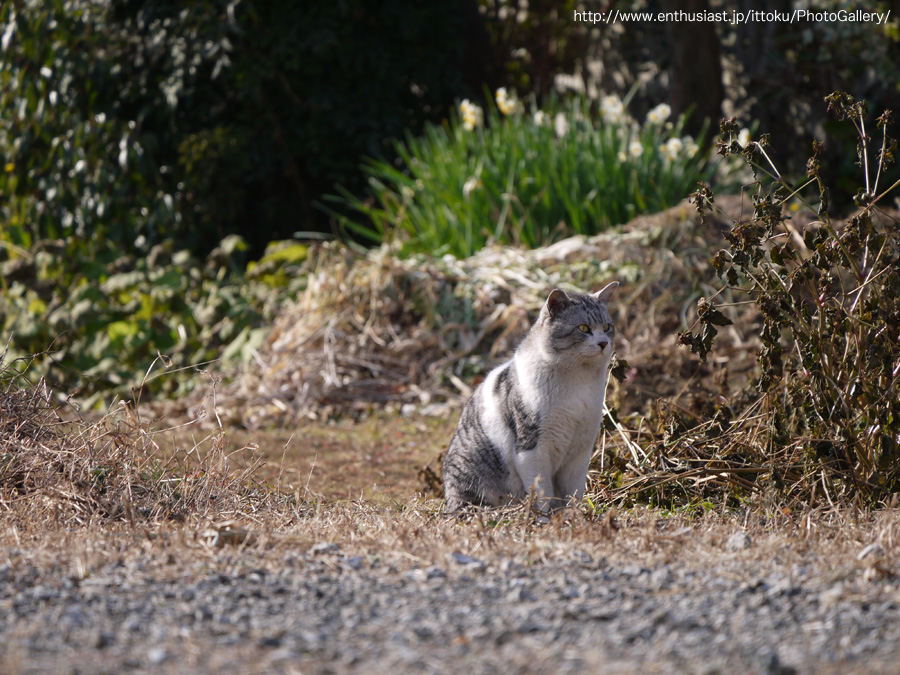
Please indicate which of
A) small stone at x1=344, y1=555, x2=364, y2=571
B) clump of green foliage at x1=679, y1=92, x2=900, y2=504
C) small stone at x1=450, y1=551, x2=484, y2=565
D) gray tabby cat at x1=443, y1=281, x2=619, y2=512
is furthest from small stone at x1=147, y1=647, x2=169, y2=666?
clump of green foliage at x1=679, y1=92, x2=900, y2=504

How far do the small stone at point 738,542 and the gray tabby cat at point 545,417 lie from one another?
683 millimetres

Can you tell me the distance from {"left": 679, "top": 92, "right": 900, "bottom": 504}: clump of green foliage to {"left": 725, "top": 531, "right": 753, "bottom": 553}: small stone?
508 millimetres

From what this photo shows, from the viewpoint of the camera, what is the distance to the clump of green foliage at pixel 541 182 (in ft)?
21.6

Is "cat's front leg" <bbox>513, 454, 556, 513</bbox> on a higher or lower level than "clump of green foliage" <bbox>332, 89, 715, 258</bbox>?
lower

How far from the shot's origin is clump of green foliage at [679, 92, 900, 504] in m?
2.92

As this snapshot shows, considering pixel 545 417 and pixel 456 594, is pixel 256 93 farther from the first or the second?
pixel 456 594

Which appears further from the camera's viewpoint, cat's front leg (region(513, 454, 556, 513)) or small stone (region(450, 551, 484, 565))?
cat's front leg (region(513, 454, 556, 513))

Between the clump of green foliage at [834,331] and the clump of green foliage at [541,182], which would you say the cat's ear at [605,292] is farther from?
the clump of green foliage at [541,182]

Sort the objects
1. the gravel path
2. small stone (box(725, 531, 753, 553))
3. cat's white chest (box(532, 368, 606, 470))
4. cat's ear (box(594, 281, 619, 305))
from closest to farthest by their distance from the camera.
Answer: the gravel path, small stone (box(725, 531, 753, 553)), cat's white chest (box(532, 368, 606, 470)), cat's ear (box(594, 281, 619, 305))

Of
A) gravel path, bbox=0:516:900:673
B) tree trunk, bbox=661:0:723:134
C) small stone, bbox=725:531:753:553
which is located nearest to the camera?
gravel path, bbox=0:516:900:673

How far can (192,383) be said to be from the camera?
633 cm

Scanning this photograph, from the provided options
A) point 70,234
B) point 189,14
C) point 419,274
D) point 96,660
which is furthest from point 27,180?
point 96,660

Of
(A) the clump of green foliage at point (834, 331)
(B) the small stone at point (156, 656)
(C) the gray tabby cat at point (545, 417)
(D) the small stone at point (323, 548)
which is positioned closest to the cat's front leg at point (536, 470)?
(C) the gray tabby cat at point (545, 417)

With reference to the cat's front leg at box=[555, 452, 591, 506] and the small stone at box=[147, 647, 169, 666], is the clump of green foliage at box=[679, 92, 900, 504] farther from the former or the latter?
the small stone at box=[147, 647, 169, 666]
